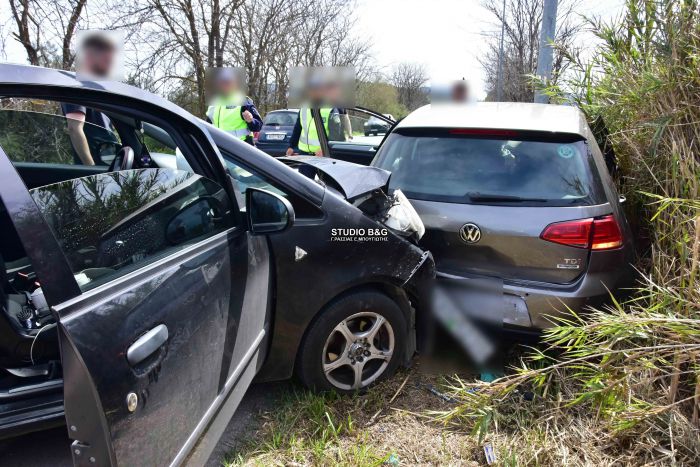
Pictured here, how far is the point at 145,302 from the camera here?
1435mm

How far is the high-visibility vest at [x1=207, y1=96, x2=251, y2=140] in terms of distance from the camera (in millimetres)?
6367

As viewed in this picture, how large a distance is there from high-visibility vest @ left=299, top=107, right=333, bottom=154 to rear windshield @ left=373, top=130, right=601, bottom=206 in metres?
2.33

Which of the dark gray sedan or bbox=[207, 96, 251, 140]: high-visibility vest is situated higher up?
bbox=[207, 96, 251, 140]: high-visibility vest

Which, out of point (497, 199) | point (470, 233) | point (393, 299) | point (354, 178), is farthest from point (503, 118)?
point (393, 299)

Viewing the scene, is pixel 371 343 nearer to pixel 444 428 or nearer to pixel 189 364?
pixel 444 428

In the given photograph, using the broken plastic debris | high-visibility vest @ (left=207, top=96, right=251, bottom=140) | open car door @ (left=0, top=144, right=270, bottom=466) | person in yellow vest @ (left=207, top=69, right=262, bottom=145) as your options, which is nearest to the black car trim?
open car door @ (left=0, top=144, right=270, bottom=466)

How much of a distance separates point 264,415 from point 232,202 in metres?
1.22

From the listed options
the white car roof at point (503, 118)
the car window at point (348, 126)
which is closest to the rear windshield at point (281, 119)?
the car window at point (348, 126)

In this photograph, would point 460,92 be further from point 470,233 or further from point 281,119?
point 281,119

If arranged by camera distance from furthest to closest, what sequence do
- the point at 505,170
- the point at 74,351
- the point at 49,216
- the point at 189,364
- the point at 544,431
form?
the point at 505,170
the point at 544,431
the point at 189,364
the point at 49,216
the point at 74,351

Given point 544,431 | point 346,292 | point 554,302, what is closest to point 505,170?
point 554,302

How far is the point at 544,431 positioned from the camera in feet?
7.97

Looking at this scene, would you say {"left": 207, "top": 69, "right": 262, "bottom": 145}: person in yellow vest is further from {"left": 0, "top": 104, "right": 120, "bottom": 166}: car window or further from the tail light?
the tail light

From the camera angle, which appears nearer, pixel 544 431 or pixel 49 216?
pixel 49 216
